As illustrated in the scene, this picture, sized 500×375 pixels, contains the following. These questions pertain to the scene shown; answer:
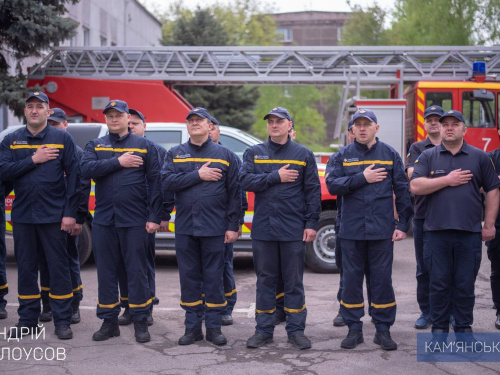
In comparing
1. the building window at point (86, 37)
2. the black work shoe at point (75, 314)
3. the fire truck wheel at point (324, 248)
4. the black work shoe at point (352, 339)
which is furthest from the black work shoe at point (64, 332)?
the building window at point (86, 37)

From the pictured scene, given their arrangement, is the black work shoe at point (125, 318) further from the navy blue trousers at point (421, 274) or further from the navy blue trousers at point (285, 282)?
the navy blue trousers at point (421, 274)

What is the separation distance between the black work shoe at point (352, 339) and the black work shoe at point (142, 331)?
5.80 feet

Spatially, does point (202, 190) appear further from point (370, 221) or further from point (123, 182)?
point (370, 221)

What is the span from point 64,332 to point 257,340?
5.91 ft

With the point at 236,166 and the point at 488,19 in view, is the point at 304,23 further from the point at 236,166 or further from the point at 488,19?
the point at 236,166

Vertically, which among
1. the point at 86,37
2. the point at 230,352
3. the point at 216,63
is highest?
the point at 86,37

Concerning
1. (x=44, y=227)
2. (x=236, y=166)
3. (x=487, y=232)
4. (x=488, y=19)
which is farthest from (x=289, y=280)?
(x=488, y=19)

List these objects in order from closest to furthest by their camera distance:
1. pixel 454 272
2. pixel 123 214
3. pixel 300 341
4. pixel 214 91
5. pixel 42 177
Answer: pixel 454 272
pixel 300 341
pixel 123 214
pixel 42 177
pixel 214 91

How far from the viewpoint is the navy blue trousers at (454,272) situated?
18.8 ft

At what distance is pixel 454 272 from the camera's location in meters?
5.83

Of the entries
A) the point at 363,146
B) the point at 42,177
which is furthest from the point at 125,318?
the point at 363,146

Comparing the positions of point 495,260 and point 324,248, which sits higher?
point 495,260

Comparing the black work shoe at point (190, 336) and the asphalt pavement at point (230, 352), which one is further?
the black work shoe at point (190, 336)

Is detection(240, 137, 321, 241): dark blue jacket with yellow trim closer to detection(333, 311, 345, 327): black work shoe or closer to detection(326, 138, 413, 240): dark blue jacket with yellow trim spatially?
detection(326, 138, 413, 240): dark blue jacket with yellow trim
